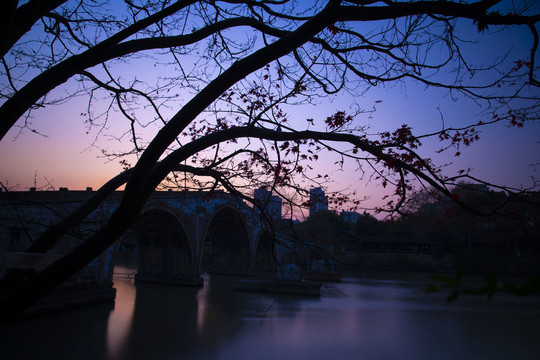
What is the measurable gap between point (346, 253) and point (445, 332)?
2261 centimetres

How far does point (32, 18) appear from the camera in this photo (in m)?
2.57

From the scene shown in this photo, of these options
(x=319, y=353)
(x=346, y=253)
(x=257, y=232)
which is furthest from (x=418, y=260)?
(x=319, y=353)

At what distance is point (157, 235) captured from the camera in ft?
63.2

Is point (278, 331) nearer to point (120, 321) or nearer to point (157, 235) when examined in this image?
point (120, 321)

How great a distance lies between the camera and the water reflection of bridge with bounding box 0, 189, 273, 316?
4137 millimetres

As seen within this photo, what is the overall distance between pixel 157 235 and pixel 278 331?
11.1 meters

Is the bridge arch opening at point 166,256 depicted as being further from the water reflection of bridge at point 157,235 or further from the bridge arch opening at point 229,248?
the bridge arch opening at point 229,248

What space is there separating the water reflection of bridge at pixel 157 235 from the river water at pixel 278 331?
136 centimetres

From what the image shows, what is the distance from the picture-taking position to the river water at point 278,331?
25.9ft

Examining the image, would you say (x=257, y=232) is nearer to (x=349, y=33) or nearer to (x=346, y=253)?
(x=346, y=253)

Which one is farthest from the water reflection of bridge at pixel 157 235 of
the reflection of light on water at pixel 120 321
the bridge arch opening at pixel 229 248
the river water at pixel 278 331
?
the river water at pixel 278 331

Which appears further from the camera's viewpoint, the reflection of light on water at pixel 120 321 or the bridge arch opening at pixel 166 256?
the bridge arch opening at pixel 166 256

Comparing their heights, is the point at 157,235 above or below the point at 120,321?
above

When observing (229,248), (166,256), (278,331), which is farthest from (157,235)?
(278,331)
